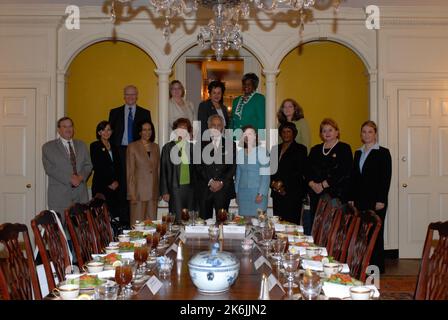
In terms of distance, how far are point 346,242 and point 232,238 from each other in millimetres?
785

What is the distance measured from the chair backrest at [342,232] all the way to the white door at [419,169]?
10.8ft

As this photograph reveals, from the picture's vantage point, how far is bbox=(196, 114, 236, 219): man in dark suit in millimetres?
5660

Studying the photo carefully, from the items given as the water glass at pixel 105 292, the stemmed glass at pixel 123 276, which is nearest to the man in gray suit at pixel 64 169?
the stemmed glass at pixel 123 276

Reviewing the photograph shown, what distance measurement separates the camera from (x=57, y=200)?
19.4 feet

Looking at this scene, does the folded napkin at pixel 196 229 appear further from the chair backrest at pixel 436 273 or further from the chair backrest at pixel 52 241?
the chair backrest at pixel 436 273

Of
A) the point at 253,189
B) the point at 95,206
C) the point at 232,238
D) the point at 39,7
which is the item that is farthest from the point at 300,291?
the point at 39,7

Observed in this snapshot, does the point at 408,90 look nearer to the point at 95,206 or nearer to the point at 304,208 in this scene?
the point at 304,208

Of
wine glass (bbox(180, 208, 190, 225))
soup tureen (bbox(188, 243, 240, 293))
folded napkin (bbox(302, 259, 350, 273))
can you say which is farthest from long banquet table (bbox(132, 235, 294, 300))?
wine glass (bbox(180, 208, 190, 225))

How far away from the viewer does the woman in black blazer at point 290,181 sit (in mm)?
5867

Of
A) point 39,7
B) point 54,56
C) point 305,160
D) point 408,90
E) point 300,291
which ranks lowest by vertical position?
point 300,291

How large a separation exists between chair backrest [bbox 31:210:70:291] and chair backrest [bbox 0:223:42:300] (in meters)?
0.15

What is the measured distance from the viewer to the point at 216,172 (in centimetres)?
567

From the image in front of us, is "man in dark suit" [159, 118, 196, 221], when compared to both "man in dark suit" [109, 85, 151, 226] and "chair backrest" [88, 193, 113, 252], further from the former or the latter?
"chair backrest" [88, 193, 113, 252]

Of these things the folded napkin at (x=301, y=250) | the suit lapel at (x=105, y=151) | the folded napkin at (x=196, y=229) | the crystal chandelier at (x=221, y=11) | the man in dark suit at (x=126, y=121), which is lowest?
the folded napkin at (x=301, y=250)
